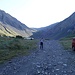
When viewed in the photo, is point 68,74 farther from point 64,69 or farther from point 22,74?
point 22,74

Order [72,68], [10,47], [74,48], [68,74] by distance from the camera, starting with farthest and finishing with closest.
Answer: [10,47], [74,48], [72,68], [68,74]

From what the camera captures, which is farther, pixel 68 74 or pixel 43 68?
pixel 43 68

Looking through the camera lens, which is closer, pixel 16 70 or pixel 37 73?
pixel 37 73

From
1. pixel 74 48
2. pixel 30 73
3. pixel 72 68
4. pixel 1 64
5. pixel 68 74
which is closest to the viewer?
pixel 68 74

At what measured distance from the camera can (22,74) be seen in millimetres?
20234

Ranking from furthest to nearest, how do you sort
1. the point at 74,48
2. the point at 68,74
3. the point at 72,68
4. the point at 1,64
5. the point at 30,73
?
1. the point at 74,48
2. the point at 1,64
3. the point at 72,68
4. the point at 30,73
5. the point at 68,74

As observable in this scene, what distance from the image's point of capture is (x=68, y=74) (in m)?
19.2

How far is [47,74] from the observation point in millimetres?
19406

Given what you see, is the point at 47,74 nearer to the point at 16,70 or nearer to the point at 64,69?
the point at 64,69

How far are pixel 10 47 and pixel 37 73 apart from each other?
25.9 metres

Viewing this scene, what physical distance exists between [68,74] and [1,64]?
34.2ft

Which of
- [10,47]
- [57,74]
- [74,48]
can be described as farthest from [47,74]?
[10,47]

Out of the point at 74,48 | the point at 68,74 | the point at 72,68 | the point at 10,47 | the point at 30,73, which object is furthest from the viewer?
the point at 10,47

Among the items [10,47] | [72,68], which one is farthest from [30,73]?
[10,47]
